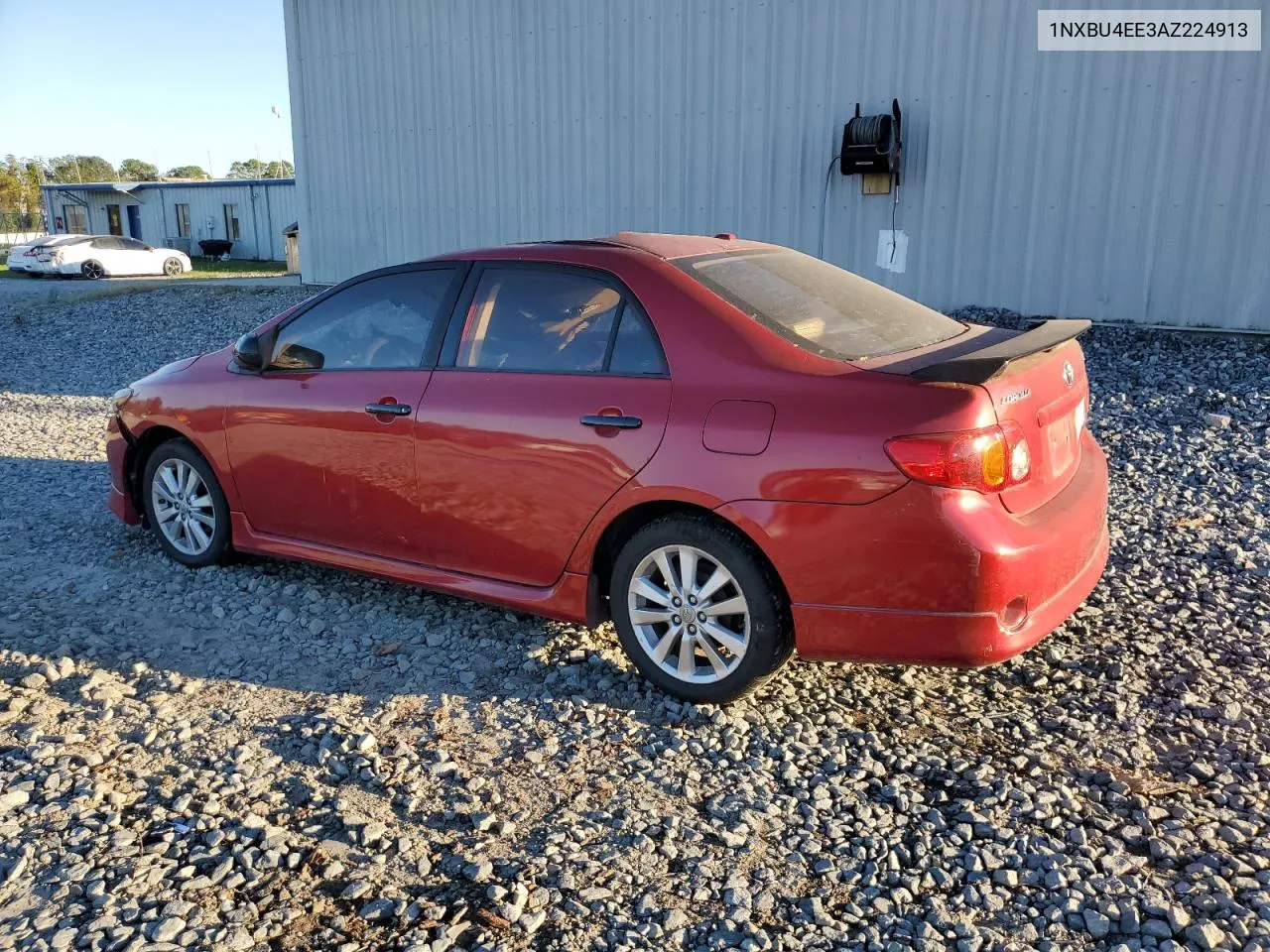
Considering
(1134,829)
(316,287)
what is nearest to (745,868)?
(1134,829)

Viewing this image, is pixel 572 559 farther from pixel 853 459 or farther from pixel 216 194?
pixel 216 194

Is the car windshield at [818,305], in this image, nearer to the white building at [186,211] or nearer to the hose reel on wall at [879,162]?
the hose reel on wall at [879,162]

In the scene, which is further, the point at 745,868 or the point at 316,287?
the point at 316,287

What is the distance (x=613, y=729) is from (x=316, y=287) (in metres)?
15.0

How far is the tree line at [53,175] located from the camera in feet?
207

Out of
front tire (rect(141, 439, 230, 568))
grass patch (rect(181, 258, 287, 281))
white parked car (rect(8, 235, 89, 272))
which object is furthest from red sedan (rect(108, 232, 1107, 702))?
white parked car (rect(8, 235, 89, 272))

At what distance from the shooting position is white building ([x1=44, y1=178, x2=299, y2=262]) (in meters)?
37.0

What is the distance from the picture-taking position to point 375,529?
4.39 metres

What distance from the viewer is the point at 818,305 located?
Result: 384 cm

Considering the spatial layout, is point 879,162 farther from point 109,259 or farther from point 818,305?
point 109,259

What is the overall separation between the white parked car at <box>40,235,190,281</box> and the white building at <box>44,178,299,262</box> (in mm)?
6102

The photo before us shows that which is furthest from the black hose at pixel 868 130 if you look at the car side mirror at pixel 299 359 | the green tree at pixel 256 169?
the green tree at pixel 256 169

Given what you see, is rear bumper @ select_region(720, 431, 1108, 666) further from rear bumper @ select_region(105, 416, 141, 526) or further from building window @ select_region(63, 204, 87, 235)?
building window @ select_region(63, 204, 87, 235)

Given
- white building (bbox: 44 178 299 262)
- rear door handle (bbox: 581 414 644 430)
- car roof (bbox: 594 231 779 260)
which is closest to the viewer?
rear door handle (bbox: 581 414 644 430)
